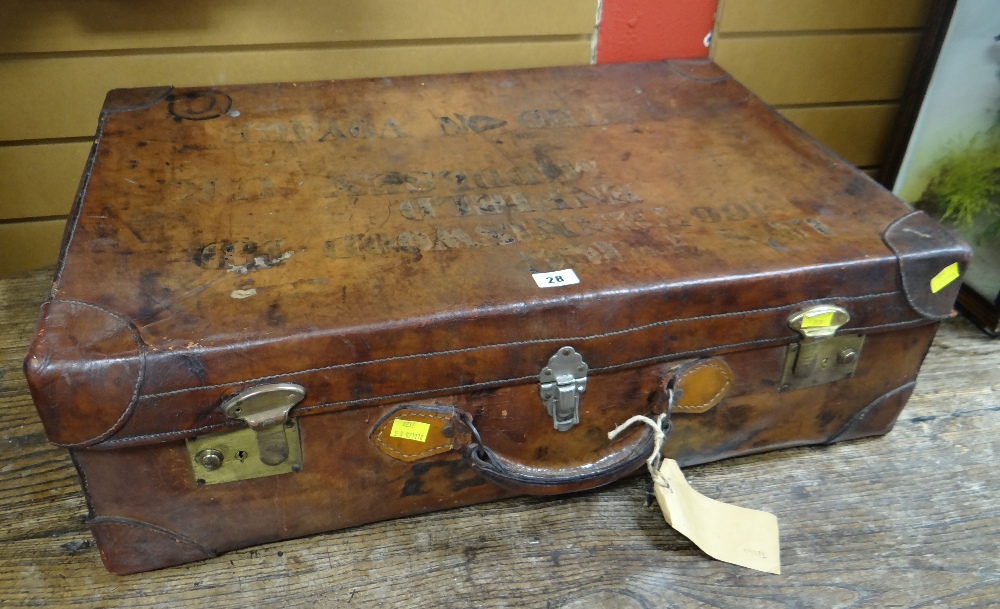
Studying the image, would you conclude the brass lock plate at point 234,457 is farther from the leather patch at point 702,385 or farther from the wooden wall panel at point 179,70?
the wooden wall panel at point 179,70

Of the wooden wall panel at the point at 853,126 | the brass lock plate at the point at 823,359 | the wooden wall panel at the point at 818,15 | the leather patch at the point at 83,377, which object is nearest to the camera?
the leather patch at the point at 83,377

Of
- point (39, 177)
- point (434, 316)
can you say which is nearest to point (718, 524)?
point (434, 316)

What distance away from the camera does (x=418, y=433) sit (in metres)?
0.91

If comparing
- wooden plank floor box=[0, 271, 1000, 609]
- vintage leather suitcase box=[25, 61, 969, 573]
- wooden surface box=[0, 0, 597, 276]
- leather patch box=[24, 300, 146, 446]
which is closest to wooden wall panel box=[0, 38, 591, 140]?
wooden surface box=[0, 0, 597, 276]

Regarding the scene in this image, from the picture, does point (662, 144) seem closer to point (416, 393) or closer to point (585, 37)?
point (585, 37)

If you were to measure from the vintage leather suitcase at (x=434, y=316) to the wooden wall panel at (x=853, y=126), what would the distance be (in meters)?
0.49

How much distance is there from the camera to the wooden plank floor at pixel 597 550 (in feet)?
2.98

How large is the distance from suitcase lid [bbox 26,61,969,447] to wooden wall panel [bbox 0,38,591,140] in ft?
0.20

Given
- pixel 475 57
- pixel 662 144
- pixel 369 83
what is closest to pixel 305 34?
pixel 369 83

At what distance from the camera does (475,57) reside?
1430 mm

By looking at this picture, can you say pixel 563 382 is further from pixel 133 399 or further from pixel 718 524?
pixel 133 399

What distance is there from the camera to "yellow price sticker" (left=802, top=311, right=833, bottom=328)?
0.96 meters

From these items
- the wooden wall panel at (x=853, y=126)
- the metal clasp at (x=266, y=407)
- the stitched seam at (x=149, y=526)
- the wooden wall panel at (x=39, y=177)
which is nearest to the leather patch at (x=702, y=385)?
the metal clasp at (x=266, y=407)

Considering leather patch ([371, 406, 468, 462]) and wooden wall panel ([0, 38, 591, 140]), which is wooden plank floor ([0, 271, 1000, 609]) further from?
wooden wall panel ([0, 38, 591, 140])
